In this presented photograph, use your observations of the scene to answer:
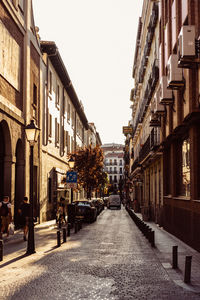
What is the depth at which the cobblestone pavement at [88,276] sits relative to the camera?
7.93 meters

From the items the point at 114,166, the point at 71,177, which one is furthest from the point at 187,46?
the point at 114,166

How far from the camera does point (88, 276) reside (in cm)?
962

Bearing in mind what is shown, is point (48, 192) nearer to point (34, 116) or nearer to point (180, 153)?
point (34, 116)

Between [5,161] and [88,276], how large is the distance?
11.5 m

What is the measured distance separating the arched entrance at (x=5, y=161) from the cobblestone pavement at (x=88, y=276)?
6049mm

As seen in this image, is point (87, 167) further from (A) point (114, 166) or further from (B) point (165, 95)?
(A) point (114, 166)

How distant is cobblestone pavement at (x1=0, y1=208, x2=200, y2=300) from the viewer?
7926mm

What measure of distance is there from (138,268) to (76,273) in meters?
1.65

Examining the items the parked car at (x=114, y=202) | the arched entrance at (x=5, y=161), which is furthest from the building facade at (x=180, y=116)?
the parked car at (x=114, y=202)

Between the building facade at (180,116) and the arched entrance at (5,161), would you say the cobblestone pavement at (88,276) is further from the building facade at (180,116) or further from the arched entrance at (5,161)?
the arched entrance at (5,161)

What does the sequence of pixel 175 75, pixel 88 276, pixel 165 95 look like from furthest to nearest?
pixel 165 95, pixel 175 75, pixel 88 276

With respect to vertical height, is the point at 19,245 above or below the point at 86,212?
below

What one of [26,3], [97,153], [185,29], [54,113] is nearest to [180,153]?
[185,29]

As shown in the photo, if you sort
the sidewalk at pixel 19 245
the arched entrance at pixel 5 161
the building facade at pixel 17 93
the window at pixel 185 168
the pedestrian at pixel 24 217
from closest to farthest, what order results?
the sidewalk at pixel 19 245, the window at pixel 185 168, the pedestrian at pixel 24 217, the building facade at pixel 17 93, the arched entrance at pixel 5 161
